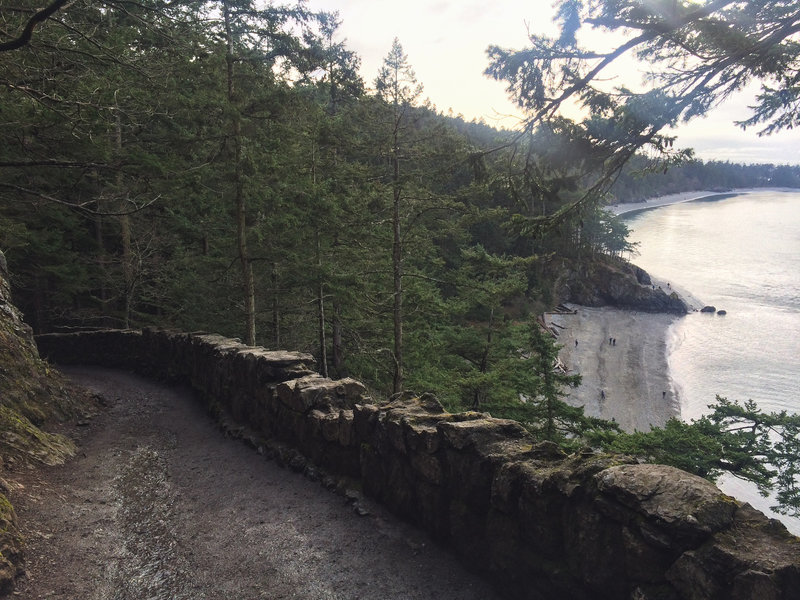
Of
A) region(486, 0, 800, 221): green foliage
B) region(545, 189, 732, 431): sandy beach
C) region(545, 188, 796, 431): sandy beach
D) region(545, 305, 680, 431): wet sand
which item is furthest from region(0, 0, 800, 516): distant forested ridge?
region(545, 305, 680, 431): wet sand

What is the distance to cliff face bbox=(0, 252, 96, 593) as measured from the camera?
14.4ft

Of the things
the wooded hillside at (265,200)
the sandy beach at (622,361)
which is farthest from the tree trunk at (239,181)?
the sandy beach at (622,361)

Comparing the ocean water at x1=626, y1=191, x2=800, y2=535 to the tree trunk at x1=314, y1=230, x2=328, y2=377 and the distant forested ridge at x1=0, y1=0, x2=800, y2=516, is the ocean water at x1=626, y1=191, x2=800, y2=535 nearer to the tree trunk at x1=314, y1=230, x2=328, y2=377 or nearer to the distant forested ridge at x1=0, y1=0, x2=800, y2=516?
the distant forested ridge at x1=0, y1=0, x2=800, y2=516

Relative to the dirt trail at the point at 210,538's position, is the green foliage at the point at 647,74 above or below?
above

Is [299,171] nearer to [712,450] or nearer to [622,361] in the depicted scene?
[712,450]

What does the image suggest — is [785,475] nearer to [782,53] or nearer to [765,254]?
[782,53]

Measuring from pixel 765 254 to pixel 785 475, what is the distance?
102 m

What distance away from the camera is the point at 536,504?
3789 millimetres

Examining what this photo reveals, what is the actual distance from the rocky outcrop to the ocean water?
4.41 m

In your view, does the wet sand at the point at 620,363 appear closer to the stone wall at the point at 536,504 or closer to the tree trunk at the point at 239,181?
the tree trunk at the point at 239,181

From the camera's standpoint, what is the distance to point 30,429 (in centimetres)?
703

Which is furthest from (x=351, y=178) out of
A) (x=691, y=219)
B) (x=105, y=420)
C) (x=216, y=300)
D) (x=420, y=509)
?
(x=691, y=219)

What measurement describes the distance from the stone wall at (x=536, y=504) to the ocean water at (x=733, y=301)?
78.7 ft

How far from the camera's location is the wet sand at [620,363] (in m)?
33.7
